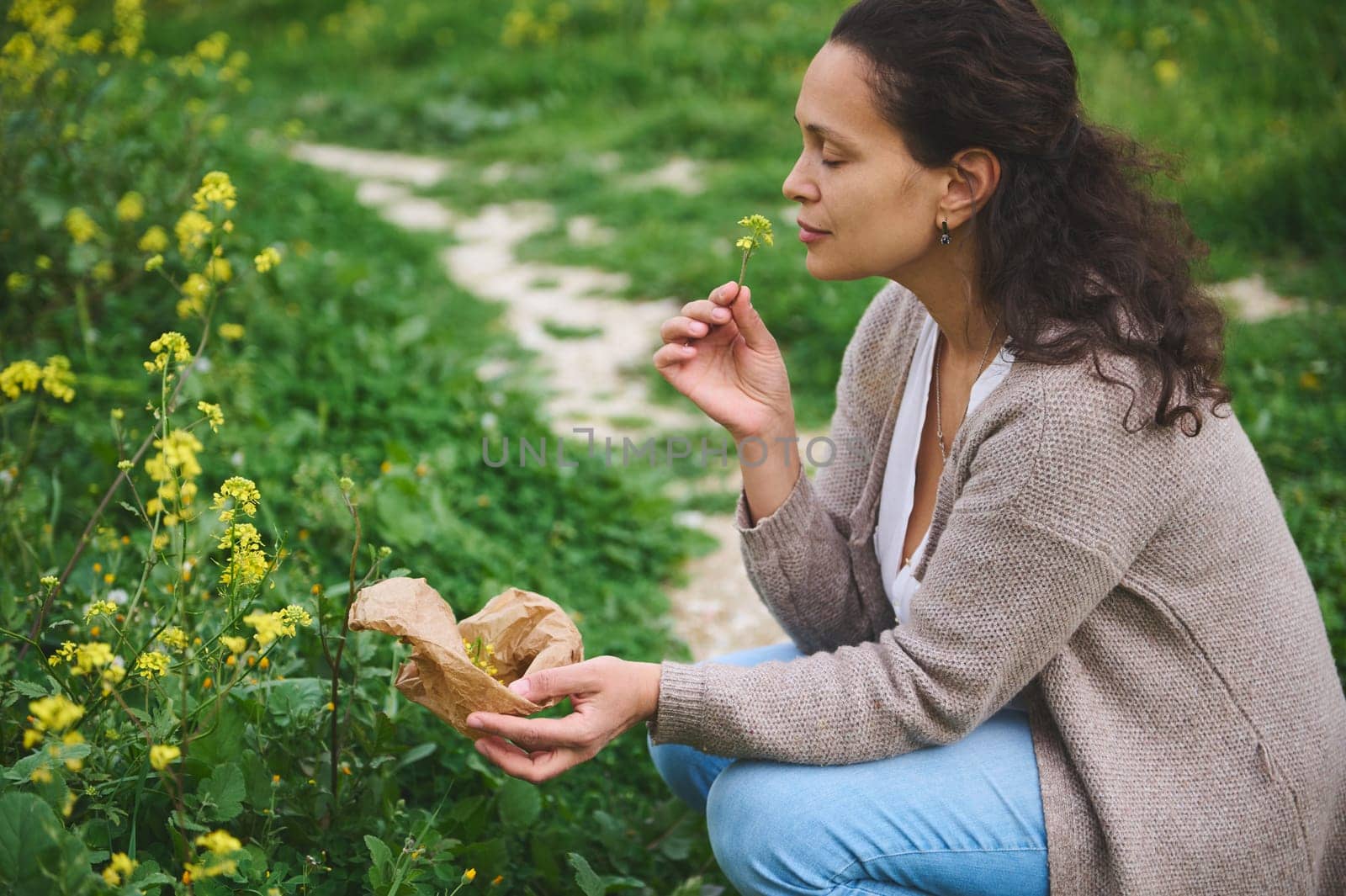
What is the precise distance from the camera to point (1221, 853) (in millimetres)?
1629

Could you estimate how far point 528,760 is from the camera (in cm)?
164

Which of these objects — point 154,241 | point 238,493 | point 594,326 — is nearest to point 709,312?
point 238,493

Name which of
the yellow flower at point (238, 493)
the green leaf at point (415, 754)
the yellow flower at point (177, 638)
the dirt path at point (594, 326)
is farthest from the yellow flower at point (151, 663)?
the dirt path at point (594, 326)

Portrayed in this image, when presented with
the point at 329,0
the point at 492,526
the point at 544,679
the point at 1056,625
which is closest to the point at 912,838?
the point at 1056,625

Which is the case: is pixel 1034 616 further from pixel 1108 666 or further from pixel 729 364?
pixel 729 364

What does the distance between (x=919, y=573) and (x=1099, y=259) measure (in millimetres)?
529

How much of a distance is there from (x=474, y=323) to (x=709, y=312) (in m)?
3.10

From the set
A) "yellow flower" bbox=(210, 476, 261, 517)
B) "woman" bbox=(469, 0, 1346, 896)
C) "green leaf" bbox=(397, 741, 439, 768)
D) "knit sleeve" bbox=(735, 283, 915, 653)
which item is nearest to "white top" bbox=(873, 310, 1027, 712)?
"knit sleeve" bbox=(735, 283, 915, 653)

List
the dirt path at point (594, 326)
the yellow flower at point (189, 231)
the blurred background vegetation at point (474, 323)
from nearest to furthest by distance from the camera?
the blurred background vegetation at point (474, 323) < the yellow flower at point (189, 231) < the dirt path at point (594, 326)

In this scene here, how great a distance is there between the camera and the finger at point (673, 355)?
187cm

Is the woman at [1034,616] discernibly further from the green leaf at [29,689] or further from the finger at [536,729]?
the green leaf at [29,689]

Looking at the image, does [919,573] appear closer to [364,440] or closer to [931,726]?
[931,726]

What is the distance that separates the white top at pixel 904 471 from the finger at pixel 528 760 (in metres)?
0.59

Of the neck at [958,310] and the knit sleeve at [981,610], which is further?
the neck at [958,310]
